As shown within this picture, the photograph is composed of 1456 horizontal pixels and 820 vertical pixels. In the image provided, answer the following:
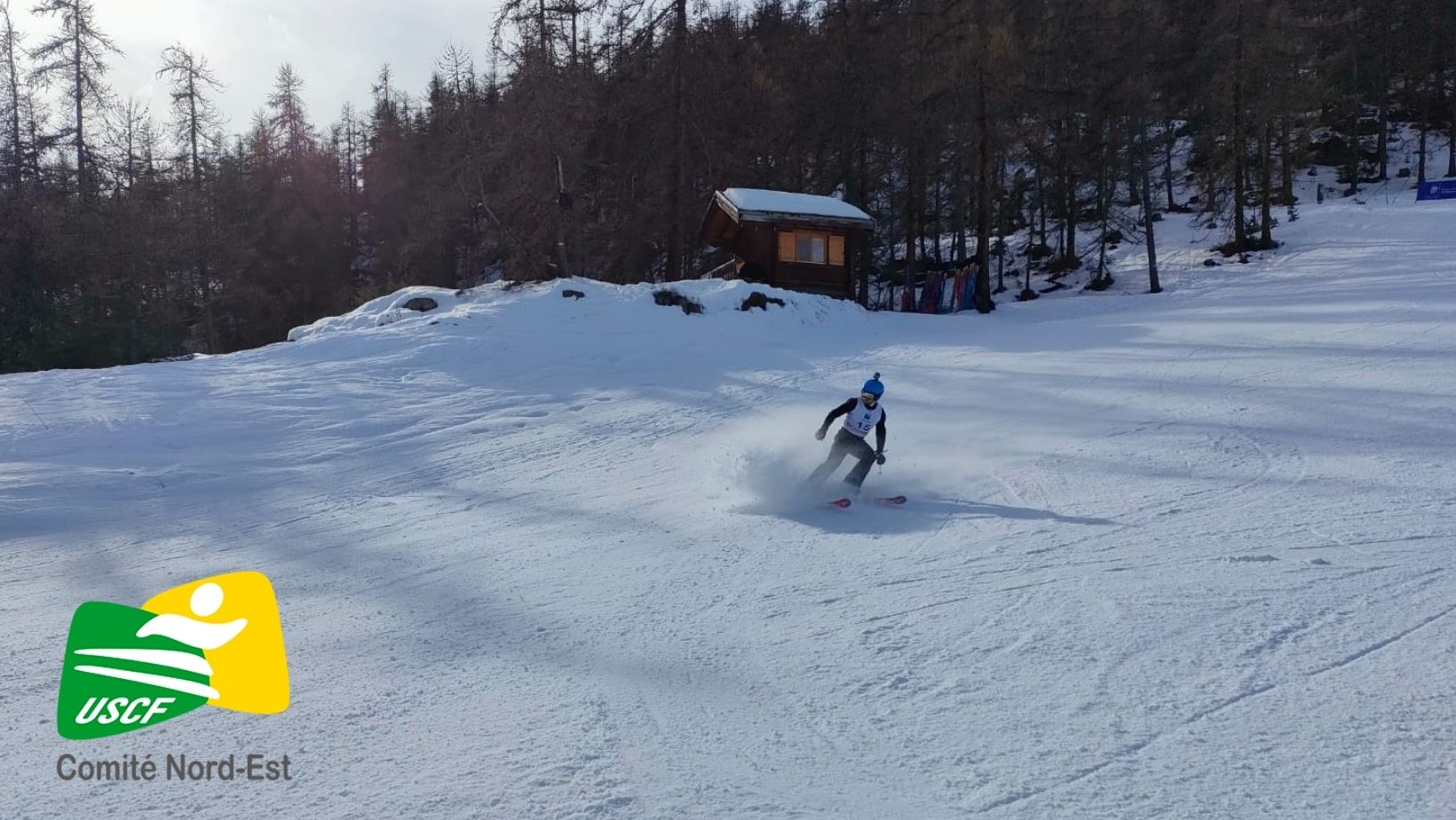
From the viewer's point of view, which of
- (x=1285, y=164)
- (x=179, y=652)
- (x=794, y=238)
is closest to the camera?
(x=179, y=652)

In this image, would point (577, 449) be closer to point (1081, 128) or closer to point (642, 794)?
point (642, 794)

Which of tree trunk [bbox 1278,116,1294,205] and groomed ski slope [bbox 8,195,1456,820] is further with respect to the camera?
tree trunk [bbox 1278,116,1294,205]

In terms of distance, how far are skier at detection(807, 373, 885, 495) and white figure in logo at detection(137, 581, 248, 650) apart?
5169 mm

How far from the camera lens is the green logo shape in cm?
437

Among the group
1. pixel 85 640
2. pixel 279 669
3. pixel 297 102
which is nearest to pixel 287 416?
pixel 85 640

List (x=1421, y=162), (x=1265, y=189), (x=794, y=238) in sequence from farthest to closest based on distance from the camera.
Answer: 1. (x=1421, y=162)
2. (x=1265, y=189)
3. (x=794, y=238)

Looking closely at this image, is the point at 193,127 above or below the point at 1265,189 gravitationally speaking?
above

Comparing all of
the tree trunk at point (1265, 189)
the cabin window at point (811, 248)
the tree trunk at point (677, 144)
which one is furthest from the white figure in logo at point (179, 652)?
the tree trunk at point (1265, 189)

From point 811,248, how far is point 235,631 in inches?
978

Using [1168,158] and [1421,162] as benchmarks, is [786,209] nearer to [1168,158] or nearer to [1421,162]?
[1168,158]

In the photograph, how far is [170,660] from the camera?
16.3 ft

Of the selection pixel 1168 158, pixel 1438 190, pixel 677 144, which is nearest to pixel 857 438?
pixel 677 144

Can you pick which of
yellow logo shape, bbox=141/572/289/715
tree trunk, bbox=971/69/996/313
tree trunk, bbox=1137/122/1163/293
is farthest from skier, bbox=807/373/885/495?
tree trunk, bbox=1137/122/1163/293

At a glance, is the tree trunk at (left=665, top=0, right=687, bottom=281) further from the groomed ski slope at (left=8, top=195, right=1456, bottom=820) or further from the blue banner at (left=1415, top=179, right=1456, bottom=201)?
the blue banner at (left=1415, top=179, right=1456, bottom=201)
